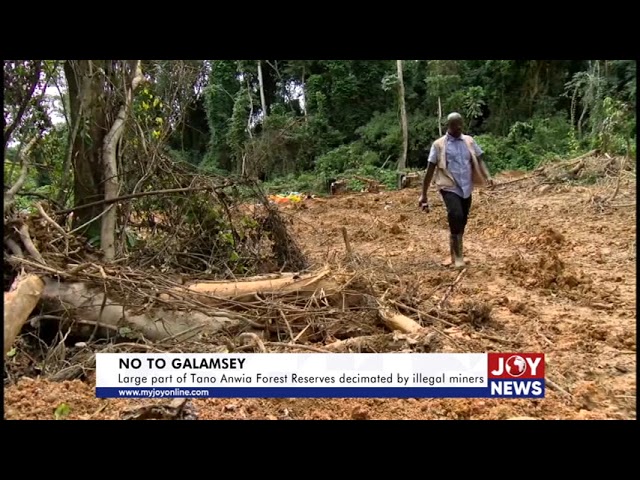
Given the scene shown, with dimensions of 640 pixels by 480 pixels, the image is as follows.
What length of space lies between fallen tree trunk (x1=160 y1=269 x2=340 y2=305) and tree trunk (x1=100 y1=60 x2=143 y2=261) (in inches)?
35.2

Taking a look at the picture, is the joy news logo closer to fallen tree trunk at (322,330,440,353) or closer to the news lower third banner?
the news lower third banner

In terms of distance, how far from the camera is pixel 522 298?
12.0 ft

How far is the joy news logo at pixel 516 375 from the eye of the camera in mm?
2113

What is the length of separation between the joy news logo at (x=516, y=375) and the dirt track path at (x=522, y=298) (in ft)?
0.19

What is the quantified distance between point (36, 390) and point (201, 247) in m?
1.95

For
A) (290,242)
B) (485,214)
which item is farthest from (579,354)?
(485,214)

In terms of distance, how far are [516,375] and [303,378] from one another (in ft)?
2.65

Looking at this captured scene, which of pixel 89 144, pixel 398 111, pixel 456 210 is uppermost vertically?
pixel 398 111

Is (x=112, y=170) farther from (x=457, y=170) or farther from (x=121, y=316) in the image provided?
(x=457, y=170)

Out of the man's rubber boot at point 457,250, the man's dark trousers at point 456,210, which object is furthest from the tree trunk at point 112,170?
the man's rubber boot at point 457,250

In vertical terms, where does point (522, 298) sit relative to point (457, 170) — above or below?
below

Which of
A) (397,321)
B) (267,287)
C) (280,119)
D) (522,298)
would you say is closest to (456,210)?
(522,298)

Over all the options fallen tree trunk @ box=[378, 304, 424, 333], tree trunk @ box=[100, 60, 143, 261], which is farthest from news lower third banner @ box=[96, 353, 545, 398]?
→ tree trunk @ box=[100, 60, 143, 261]

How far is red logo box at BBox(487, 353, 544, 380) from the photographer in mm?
2113
